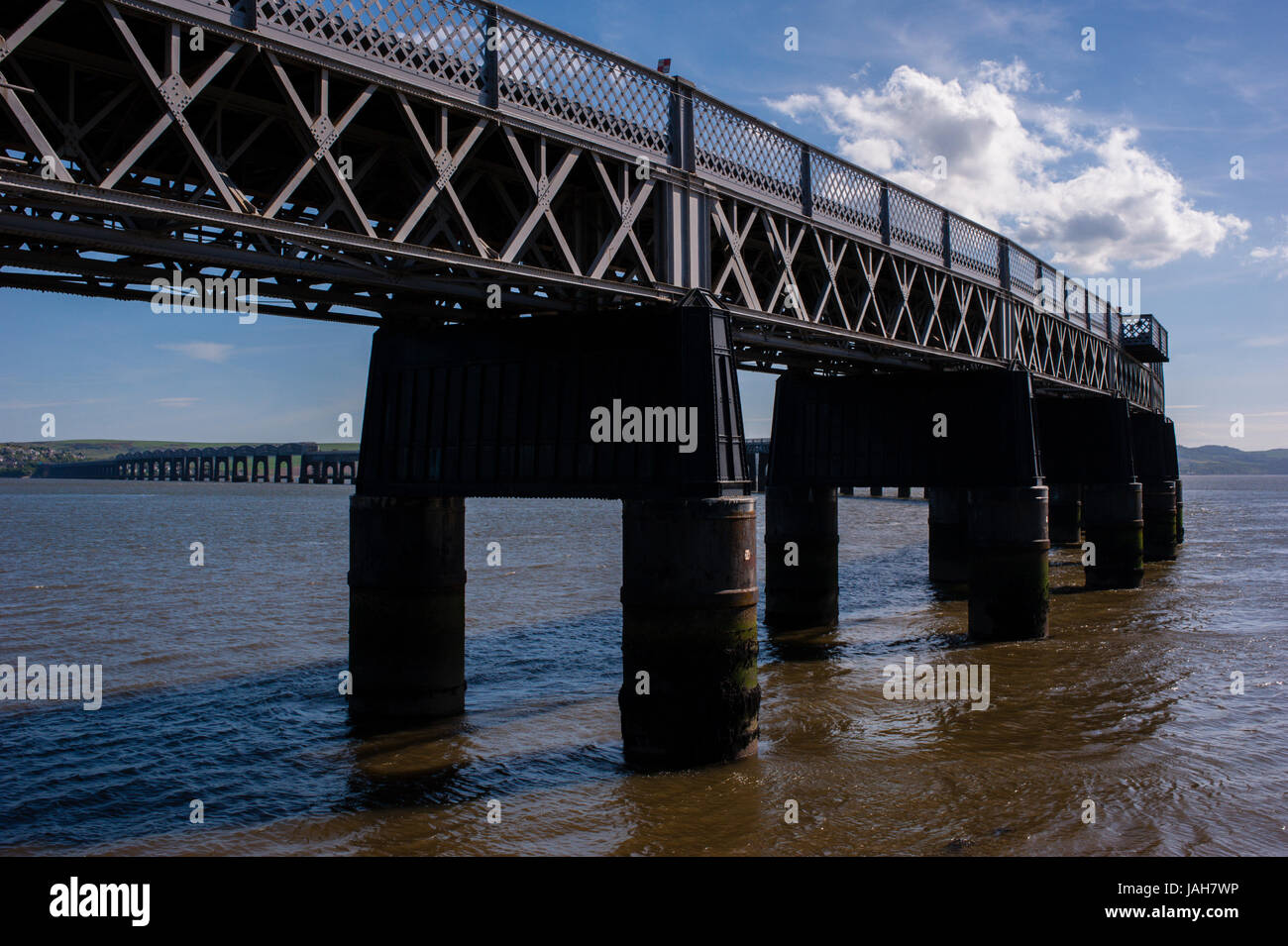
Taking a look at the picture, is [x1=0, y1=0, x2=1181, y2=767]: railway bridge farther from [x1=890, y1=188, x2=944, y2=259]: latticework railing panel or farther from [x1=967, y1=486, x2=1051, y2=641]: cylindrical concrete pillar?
[x1=967, y1=486, x2=1051, y2=641]: cylindrical concrete pillar

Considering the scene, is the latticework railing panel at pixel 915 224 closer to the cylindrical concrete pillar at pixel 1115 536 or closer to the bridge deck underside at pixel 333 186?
the bridge deck underside at pixel 333 186

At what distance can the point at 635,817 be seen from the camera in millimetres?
12117

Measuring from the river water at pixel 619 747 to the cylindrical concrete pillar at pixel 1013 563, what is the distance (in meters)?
1.07

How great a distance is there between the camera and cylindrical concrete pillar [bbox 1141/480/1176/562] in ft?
158

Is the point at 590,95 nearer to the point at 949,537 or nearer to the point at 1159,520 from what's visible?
the point at 949,537

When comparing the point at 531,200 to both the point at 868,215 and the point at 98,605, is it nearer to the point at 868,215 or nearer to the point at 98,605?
the point at 868,215

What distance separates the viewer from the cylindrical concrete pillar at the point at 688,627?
44.1ft

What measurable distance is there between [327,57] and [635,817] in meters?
10.2

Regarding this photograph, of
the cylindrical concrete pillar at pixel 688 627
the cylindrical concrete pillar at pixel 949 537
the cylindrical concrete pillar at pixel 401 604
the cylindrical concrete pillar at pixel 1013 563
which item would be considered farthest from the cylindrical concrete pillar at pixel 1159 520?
the cylindrical concrete pillar at pixel 401 604

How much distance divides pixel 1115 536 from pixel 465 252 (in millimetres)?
30208

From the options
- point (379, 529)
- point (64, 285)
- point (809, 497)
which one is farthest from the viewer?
point (809, 497)

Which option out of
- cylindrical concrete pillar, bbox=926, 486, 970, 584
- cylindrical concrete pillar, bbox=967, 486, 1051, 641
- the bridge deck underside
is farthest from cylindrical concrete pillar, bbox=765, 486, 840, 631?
cylindrical concrete pillar, bbox=926, 486, 970, 584

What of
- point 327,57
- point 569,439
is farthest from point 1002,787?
point 327,57

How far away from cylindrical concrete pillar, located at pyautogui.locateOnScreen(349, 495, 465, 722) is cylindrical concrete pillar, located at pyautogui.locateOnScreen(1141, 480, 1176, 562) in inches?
1690
